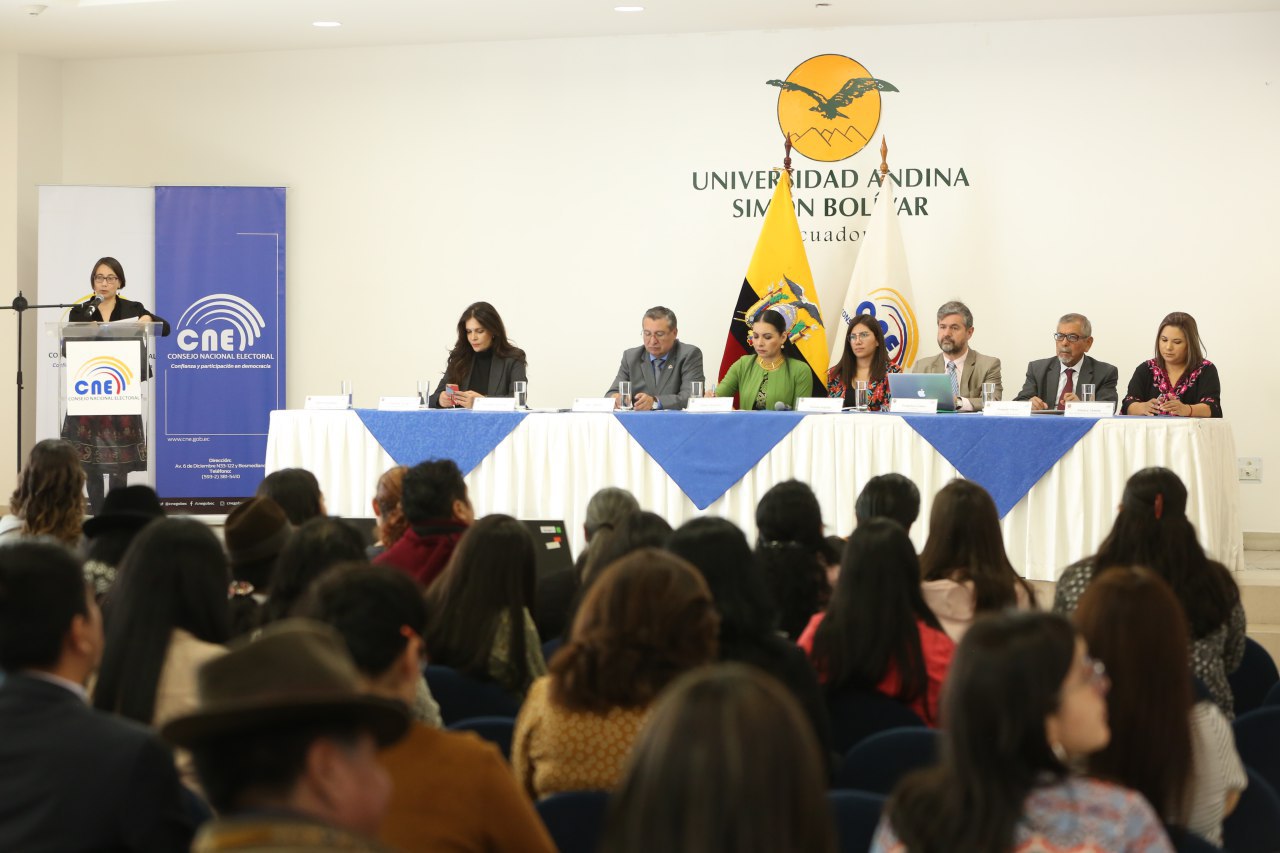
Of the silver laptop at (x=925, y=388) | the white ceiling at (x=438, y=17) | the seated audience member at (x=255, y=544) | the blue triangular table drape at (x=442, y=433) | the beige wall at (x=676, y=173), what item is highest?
the white ceiling at (x=438, y=17)

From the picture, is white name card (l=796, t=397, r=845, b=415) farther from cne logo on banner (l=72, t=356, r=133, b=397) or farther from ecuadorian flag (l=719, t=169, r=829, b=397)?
cne logo on banner (l=72, t=356, r=133, b=397)

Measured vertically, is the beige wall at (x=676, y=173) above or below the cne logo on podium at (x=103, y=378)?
above

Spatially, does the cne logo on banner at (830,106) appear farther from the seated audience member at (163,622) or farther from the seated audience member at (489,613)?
the seated audience member at (163,622)

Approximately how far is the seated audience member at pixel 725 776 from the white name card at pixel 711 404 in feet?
17.1

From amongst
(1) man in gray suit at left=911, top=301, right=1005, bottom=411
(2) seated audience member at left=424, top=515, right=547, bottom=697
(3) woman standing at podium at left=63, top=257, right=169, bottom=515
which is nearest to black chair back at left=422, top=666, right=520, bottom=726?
(2) seated audience member at left=424, top=515, right=547, bottom=697

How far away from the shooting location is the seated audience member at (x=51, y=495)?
148 inches

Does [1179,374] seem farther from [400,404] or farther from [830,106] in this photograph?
[400,404]

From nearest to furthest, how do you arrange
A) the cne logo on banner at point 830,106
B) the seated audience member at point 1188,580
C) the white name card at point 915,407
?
the seated audience member at point 1188,580, the white name card at point 915,407, the cne logo on banner at point 830,106

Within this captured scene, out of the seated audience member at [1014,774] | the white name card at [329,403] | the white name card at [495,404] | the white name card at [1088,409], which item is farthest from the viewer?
the white name card at [329,403]

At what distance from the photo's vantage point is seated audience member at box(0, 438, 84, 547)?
3758 mm

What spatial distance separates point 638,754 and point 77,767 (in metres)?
0.82

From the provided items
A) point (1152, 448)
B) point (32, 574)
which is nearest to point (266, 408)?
point (1152, 448)

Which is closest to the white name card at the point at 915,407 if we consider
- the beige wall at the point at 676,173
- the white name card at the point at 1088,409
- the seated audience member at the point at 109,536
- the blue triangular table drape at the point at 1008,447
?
the blue triangular table drape at the point at 1008,447

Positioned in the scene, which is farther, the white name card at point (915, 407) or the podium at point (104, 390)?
the podium at point (104, 390)
